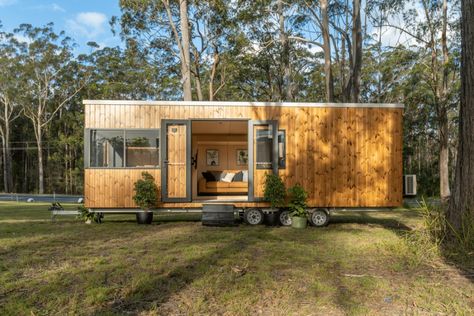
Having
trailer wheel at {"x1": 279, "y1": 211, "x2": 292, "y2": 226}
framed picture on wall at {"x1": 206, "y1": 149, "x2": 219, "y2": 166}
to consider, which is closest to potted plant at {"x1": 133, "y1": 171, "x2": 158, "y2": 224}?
trailer wheel at {"x1": 279, "y1": 211, "x2": 292, "y2": 226}

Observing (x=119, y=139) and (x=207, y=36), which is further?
(x=207, y=36)

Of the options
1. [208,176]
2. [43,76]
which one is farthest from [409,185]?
[43,76]

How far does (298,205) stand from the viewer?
8.09 metres

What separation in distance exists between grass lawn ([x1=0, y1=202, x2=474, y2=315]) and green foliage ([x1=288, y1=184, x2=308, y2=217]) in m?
1.22

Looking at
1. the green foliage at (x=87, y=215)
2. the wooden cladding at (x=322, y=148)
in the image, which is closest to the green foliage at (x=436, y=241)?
the wooden cladding at (x=322, y=148)

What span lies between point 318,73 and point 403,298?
25.2 m

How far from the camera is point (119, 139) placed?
330 inches

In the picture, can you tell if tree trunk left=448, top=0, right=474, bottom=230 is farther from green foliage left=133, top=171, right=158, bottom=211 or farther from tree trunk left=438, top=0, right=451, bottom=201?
tree trunk left=438, top=0, right=451, bottom=201

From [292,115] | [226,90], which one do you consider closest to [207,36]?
[226,90]

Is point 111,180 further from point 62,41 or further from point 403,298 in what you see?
point 62,41

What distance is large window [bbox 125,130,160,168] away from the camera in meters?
8.41

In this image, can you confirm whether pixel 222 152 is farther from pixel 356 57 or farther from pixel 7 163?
pixel 7 163

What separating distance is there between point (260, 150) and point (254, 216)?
54.1 inches

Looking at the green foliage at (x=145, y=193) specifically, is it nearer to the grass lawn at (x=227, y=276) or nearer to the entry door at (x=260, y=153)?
the grass lawn at (x=227, y=276)
